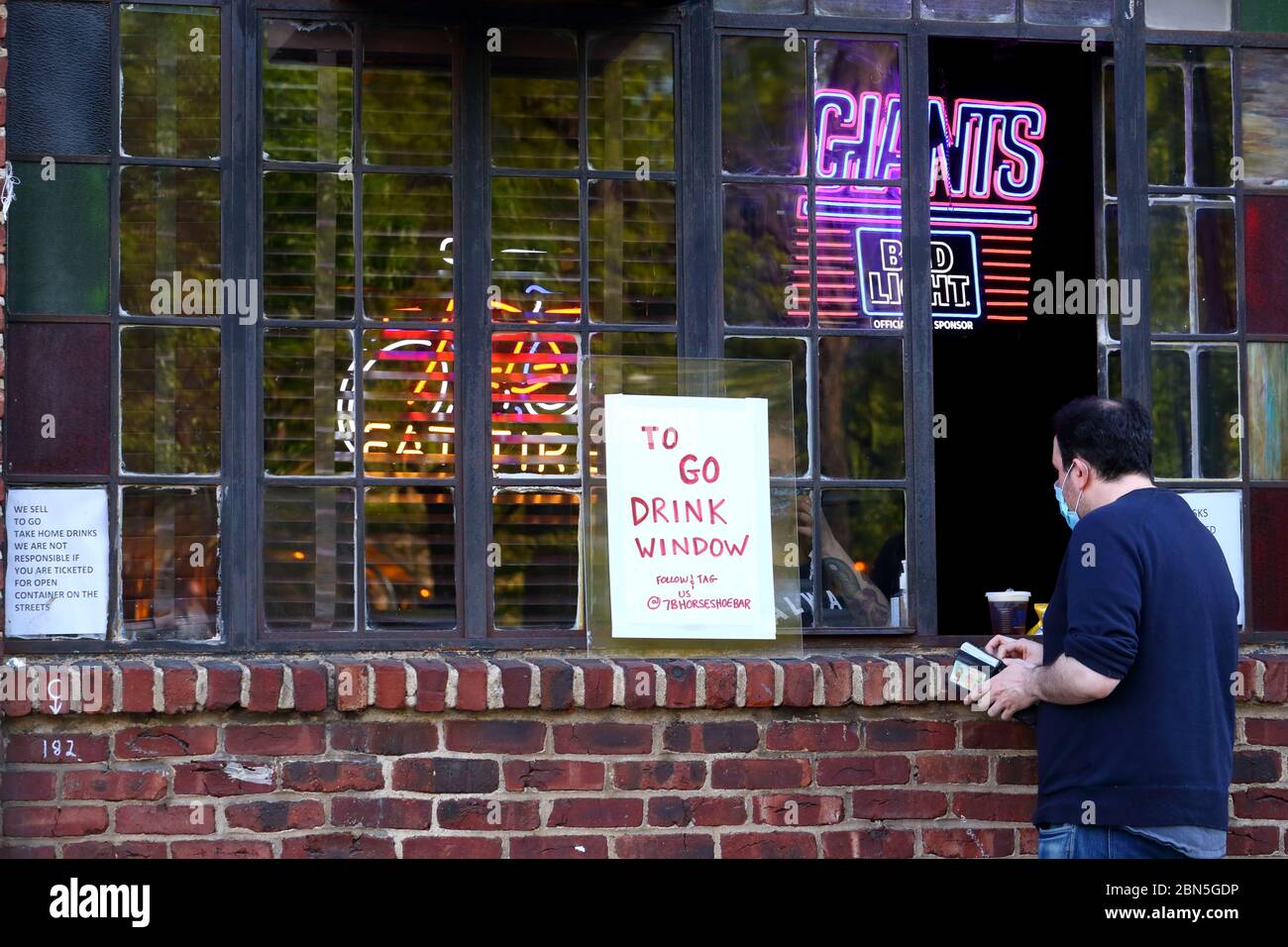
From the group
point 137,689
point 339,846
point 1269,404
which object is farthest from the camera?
point 1269,404

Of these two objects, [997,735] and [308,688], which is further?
[997,735]

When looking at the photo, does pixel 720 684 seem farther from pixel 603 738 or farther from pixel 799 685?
pixel 603 738

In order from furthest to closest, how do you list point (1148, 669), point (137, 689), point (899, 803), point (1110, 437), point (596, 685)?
point (899, 803) → point (596, 685) → point (137, 689) → point (1110, 437) → point (1148, 669)

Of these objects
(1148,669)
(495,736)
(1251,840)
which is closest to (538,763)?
(495,736)

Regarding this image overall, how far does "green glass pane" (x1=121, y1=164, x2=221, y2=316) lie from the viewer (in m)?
5.49

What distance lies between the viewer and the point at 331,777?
536 cm

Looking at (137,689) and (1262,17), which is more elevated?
(1262,17)

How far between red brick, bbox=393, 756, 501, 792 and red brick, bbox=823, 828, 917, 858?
111 centimetres

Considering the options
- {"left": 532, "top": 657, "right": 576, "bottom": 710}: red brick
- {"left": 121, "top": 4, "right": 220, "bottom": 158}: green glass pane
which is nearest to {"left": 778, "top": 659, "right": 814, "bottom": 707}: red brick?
{"left": 532, "top": 657, "right": 576, "bottom": 710}: red brick

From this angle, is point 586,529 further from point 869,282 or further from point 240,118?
point 240,118

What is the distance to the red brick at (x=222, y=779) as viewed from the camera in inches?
209

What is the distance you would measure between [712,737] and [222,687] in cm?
154

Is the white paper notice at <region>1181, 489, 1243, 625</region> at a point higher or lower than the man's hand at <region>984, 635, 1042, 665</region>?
higher

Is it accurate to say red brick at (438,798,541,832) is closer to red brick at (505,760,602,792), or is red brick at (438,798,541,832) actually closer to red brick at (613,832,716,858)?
red brick at (505,760,602,792)
